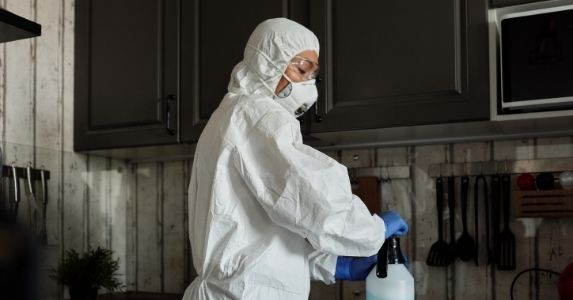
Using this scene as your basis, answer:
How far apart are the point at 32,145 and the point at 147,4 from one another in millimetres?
692

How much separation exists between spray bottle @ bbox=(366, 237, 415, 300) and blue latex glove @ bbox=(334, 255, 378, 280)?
0.07 metres

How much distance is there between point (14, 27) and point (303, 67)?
0.85 m

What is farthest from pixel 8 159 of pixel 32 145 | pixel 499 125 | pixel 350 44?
pixel 499 125

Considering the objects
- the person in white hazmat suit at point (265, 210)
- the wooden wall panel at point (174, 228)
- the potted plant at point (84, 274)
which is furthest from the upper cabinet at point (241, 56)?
the person in white hazmat suit at point (265, 210)

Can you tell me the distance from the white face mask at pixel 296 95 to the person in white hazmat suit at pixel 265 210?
0.09 m

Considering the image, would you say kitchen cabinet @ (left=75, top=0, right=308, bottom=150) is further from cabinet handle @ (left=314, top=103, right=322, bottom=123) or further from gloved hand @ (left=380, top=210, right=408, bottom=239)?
gloved hand @ (left=380, top=210, right=408, bottom=239)

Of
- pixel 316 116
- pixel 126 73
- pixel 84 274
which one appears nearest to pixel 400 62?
pixel 316 116

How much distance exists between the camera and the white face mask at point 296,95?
1464mm

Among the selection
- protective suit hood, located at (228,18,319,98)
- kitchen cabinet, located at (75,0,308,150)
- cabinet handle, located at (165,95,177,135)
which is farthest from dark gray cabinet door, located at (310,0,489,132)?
cabinet handle, located at (165,95,177,135)

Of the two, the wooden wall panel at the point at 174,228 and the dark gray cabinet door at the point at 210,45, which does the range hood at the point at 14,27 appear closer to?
the dark gray cabinet door at the point at 210,45

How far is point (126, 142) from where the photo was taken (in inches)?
90.4

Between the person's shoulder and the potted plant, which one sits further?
the potted plant

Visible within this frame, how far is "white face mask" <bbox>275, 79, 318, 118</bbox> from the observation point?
4.80 feet

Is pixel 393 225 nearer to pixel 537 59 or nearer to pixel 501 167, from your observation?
pixel 537 59
